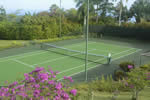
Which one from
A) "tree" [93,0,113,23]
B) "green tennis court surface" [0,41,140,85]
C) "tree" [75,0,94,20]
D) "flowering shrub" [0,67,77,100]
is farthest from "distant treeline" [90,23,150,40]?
"flowering shrub" [0,67,77,100]

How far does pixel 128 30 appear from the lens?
1064 inches

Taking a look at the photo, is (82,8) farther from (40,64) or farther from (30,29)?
(40,64)

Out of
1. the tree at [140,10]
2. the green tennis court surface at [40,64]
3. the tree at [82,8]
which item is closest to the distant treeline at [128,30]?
the tree at [82,8]

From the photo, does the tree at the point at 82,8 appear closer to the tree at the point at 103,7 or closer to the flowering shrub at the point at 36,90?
the tree at the point at 103,7

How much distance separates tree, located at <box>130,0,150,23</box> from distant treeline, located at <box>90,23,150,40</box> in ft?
48.9

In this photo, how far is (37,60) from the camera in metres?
13.2

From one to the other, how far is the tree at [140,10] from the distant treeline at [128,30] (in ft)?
48.9

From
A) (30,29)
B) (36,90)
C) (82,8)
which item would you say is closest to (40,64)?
(36,90)

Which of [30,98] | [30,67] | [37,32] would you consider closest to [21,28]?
[37,32]

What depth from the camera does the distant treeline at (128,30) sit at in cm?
2521

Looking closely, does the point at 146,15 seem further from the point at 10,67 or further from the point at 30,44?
the point at 10,67

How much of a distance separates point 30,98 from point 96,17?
39.5 meters

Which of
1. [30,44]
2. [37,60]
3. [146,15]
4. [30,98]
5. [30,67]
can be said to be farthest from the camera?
[146,15]

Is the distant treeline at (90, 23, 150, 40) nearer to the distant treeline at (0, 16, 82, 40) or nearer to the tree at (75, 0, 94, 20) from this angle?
the tree at (75, 0, 94, 20)
